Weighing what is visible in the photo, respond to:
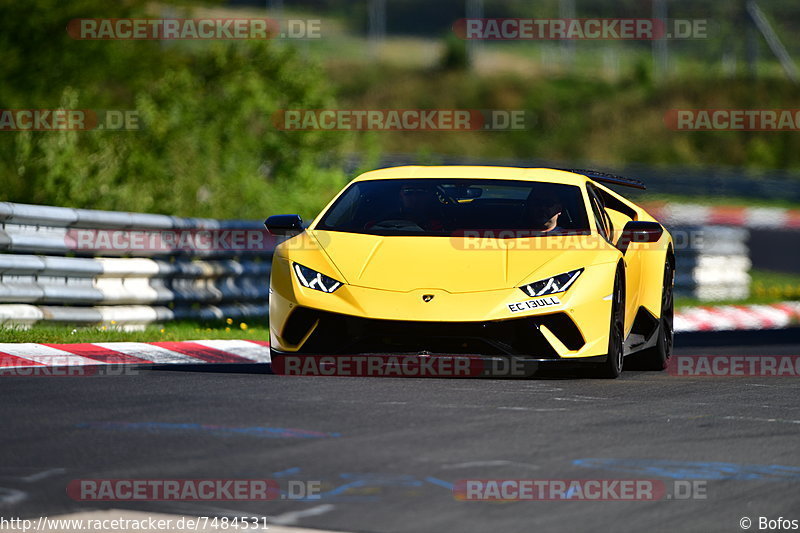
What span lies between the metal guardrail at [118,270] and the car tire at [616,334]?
15.2 ft

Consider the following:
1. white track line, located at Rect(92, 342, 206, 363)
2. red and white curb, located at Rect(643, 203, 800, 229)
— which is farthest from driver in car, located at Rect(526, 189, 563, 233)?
red and white curb, located at Rect(643, 203, 800, 229)

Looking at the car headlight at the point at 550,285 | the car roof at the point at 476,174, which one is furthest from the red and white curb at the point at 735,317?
the car headlight at the point at 550,285

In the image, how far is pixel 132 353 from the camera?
35.7ft

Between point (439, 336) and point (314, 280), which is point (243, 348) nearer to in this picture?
point (314, 280)

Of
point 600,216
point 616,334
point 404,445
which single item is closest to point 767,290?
point 600,216

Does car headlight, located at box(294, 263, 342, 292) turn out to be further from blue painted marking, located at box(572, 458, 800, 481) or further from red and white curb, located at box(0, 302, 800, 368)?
blue painted marking, located at box(572, 458, 800, 481)

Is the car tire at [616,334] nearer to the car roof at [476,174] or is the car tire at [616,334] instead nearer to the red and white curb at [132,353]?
the car roof at [476,174]

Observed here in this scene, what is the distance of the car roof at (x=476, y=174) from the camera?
10977 mm

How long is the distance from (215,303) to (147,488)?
9.31 m

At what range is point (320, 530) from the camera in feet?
17.1

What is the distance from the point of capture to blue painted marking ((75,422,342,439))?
22.4ft

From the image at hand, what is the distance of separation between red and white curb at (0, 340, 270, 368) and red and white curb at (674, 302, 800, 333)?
25.8 ft

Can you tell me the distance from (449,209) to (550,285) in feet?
4.87

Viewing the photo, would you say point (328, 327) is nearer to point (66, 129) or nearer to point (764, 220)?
point (66, 129)
